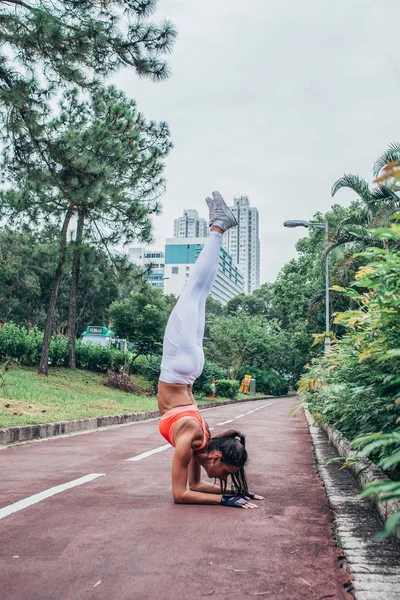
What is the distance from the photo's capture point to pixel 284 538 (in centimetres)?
345

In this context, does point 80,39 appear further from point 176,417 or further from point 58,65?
point 176,417

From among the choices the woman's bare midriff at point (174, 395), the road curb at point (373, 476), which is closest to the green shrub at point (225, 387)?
the road curb at point (373, 476)

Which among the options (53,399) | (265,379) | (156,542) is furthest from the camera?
(265,379)

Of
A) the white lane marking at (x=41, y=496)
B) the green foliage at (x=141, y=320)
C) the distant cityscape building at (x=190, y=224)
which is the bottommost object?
the white lane marking at (x=41, y=496)

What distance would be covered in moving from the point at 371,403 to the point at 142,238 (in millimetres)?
17114

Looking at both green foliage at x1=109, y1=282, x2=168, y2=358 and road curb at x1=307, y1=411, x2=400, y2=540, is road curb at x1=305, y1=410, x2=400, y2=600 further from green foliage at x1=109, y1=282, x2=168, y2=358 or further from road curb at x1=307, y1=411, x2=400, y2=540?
green foliage at x1=109, y1=282, x2=168, y2=358

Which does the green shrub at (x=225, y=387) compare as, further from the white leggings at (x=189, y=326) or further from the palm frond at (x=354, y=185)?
the white leggings at (x=189, y=326)

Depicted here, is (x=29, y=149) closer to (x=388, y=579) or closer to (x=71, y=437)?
(x=71, y=437)

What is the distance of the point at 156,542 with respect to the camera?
3293 millimetres

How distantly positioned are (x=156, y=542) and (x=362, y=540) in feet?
4.02

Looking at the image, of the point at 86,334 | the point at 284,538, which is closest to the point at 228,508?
the point at 284,538

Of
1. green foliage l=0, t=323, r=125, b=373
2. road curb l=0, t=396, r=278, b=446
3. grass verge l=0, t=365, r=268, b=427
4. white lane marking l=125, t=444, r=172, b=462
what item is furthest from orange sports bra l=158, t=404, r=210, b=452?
green foliage l=0, t=323, r=125, b=373

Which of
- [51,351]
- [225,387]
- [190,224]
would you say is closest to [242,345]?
[225,387]

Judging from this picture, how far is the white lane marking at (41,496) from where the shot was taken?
405cm
